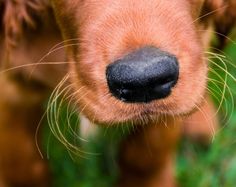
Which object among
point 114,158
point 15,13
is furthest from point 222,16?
point 114,158

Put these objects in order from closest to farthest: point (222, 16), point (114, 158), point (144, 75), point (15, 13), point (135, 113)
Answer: point (144, 75), point (135, 113), point (15, 13), point (222, 16), point (114, 158)

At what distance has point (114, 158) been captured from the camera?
414 cm

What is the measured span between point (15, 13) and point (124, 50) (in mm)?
815

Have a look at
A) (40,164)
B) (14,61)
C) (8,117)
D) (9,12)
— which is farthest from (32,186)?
(9,12)

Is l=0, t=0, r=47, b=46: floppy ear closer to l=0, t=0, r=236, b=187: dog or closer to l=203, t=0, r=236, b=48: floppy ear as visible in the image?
l=0, t=0, r=236, b=187: dog

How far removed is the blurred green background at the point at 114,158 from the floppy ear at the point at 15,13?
75 cm

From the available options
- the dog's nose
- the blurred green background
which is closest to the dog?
the dog's nose

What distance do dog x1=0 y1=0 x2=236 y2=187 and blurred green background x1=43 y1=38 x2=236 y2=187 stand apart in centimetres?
57

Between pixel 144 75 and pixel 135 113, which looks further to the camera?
pixel 135 113

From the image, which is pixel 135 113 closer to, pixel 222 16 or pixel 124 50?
pixel 124 50

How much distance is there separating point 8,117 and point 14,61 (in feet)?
1.16

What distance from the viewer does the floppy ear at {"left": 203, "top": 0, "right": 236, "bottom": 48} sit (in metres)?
3.10

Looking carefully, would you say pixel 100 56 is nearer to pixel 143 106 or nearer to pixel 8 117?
pixel 143 106

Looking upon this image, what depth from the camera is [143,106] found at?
2553mm
